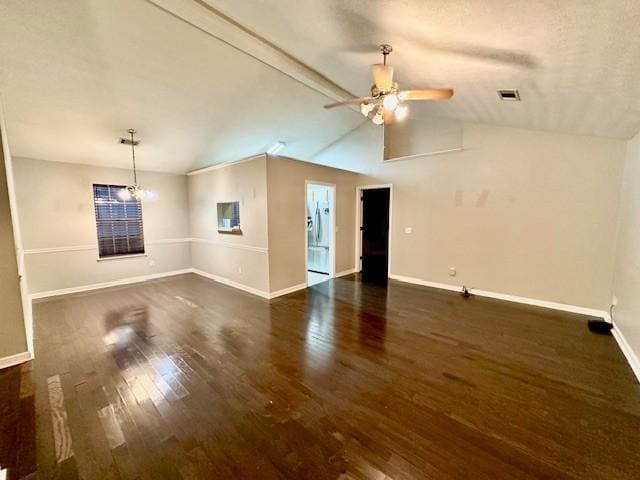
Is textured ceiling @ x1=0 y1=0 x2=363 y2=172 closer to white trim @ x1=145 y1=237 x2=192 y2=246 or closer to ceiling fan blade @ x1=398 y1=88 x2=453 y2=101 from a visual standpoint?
white trim @ x1=145 y1=237 x2=192 y2=246

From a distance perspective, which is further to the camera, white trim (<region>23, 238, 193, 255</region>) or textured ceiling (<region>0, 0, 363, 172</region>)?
white trim (<region>23, 238, 193, 255</region>)

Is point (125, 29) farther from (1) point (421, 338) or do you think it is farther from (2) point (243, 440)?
(1) point (421, 338)

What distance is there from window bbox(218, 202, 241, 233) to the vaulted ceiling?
4.70 feet

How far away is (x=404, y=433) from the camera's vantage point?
1844 mm

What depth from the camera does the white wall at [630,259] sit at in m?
2.75

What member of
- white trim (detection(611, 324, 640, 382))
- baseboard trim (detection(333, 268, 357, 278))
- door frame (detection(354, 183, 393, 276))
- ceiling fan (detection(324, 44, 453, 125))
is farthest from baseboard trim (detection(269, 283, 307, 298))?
white trim (detection(611, 324, 640, 382))

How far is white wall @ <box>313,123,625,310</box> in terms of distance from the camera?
149 inches

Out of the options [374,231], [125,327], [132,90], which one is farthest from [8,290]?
[374,231]

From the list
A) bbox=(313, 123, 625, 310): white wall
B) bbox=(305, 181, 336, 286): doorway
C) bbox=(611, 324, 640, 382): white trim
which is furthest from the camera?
bbox=(305, 181, 336, 286): doorway

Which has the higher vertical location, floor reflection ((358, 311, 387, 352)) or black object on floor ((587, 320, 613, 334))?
black object on floor ((587, 320, 613, 334))

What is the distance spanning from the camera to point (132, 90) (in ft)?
11.5

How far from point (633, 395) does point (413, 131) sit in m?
4.93

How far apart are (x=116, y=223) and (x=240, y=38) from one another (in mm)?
4776

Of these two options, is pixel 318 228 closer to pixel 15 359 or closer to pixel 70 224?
pixel 70 224
